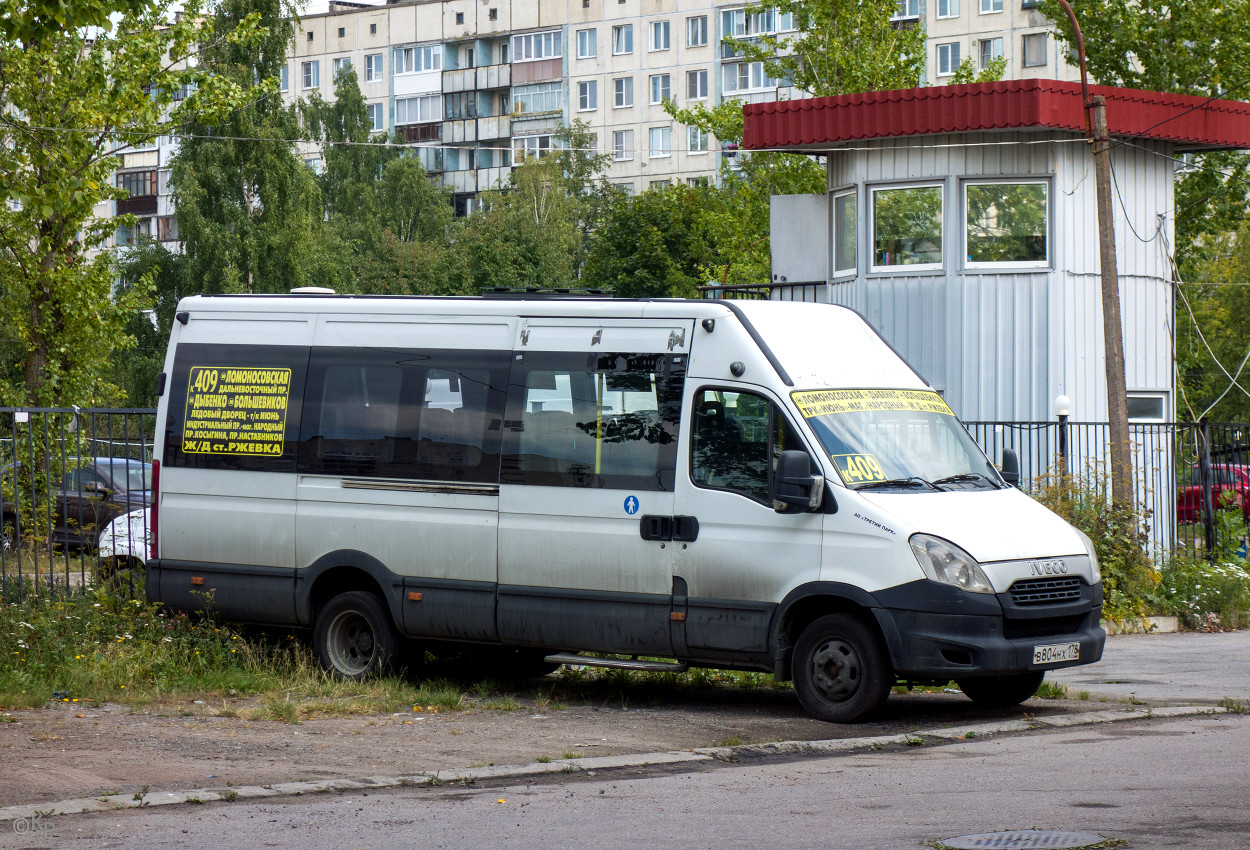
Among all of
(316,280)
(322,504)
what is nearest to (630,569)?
(322,504)

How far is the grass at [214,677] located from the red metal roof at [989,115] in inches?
396

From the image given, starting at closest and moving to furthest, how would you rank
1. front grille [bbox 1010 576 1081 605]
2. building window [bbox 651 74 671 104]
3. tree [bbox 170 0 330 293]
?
front grille [bbox 1010 576 1081 605] < tree [bbox 170 0 330 293] < building window [bbox 651 74 671 104]

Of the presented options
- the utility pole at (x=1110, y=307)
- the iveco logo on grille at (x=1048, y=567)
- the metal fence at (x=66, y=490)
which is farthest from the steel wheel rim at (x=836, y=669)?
the utility pole at (x=1110, y=307)

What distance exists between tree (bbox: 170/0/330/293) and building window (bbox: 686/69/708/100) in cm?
2723

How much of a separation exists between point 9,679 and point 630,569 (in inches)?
168

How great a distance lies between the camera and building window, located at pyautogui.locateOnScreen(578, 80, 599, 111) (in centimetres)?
7544

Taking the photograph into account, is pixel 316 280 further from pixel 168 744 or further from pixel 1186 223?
pixel 168 744

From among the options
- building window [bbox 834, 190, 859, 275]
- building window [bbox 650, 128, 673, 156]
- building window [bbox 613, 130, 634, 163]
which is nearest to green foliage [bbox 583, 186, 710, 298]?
building window [bbox 650, 128, 673, 156]

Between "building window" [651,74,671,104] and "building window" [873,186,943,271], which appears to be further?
"building window" [651,74,671,104]

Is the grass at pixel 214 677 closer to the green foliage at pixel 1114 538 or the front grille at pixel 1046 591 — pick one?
the front grille at pixel 1046 591

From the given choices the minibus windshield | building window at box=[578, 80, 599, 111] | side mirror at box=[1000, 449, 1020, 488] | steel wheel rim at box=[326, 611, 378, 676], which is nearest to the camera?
the minibus windshield

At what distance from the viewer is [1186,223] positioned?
1242 inches

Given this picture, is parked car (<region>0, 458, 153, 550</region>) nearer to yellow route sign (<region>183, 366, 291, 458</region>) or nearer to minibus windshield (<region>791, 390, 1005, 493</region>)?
yellow route sign (<region>183, 366, 291, 458</region>)

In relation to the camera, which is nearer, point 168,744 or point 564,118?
point 168,744
